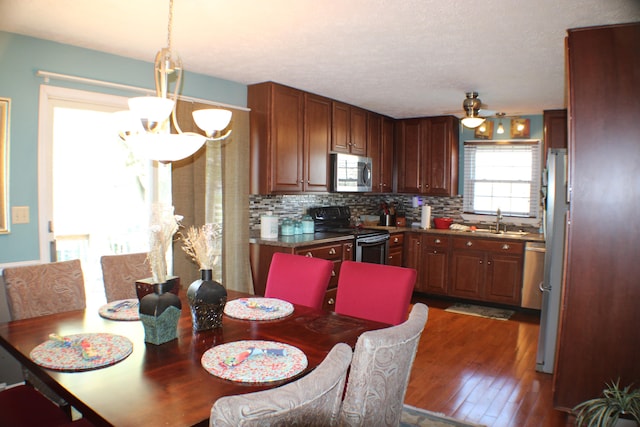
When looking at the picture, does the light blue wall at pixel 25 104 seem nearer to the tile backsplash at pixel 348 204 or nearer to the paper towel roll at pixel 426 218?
the tile backsplash at pixel 348 204

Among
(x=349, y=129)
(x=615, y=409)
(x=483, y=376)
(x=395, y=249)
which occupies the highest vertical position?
(x=349, y=129)

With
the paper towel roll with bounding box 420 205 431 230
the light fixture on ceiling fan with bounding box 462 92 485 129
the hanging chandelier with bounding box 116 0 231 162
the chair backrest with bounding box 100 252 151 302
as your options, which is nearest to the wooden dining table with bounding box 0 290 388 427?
the chair backrest with bounding box 100 252 151 302

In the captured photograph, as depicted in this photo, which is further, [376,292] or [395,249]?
[395,249]

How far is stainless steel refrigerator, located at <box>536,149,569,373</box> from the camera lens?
10.5 ft

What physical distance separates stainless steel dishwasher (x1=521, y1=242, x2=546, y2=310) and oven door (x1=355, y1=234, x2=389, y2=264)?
156 centimetres

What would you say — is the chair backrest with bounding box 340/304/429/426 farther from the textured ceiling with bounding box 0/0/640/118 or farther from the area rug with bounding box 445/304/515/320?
the area rug with bounding box 445/304/515/320

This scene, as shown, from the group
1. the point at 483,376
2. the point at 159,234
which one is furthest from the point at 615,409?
the point at 159,234

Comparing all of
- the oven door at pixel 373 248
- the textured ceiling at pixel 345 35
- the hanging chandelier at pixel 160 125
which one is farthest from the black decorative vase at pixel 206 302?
the oven door at pixel 373 248

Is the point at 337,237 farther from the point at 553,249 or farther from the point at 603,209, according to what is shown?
the point at 603,209

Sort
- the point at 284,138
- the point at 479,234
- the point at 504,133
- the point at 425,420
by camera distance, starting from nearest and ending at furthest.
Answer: the point at 425,420 < the point at 284,138 < the point at 479,234 < the point at 504,133

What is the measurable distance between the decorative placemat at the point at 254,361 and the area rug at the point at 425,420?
4.14 ft

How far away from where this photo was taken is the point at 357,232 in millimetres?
4969

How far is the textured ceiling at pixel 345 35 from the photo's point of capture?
2.37 metres

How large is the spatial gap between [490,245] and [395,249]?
1.13 metres
